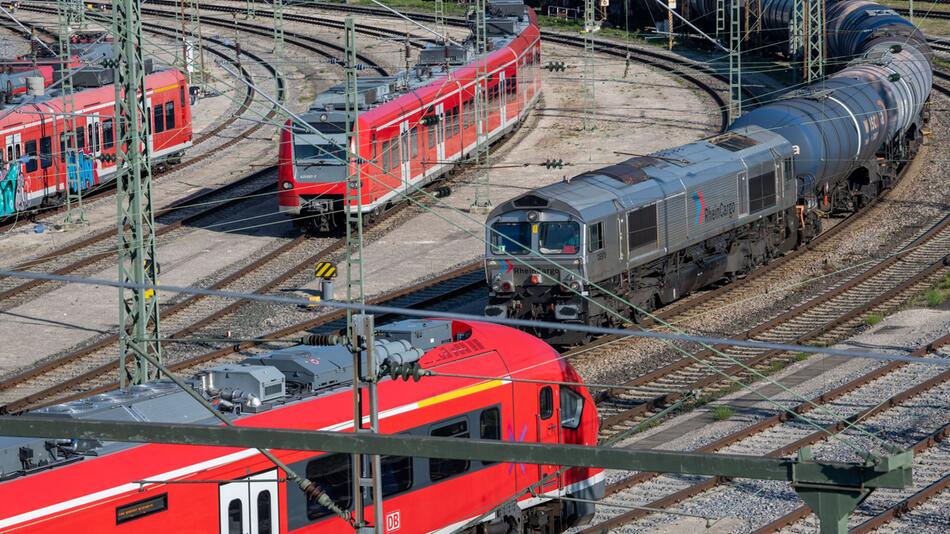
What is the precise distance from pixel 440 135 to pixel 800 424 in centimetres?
2184

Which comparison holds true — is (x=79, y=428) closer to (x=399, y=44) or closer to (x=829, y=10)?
(x=829, y=10)

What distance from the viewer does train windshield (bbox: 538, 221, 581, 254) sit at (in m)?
28.4

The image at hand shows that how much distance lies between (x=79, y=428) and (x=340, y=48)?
63470mm

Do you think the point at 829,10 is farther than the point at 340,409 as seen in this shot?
Yes

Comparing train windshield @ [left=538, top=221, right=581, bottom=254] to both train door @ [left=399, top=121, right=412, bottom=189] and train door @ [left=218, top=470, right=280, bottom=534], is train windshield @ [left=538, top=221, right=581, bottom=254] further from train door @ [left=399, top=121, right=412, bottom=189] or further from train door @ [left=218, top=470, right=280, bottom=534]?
train door @ [left=218, top=470, right=280, bottom=534]

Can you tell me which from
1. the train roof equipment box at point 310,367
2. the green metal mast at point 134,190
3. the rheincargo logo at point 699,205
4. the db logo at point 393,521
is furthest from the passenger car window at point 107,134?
the db logo at point 393,521

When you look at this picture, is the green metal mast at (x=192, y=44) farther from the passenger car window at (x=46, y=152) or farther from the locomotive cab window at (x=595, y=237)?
the locomotive cab window at (x=595, y=237)

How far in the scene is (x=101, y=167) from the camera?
44500 millimetres

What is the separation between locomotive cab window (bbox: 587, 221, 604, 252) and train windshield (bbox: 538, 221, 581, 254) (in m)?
0.20

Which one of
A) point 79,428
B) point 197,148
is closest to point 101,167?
point 197,148

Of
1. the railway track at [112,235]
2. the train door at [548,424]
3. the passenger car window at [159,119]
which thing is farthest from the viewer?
the passenger car window at [159,119]

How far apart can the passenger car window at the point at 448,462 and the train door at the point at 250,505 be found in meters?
2.24

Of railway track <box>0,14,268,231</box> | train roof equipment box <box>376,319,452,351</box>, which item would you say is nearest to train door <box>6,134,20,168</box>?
railway track <box>0,14,268,231</box>

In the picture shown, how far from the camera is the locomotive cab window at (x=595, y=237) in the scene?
93.1 feet
